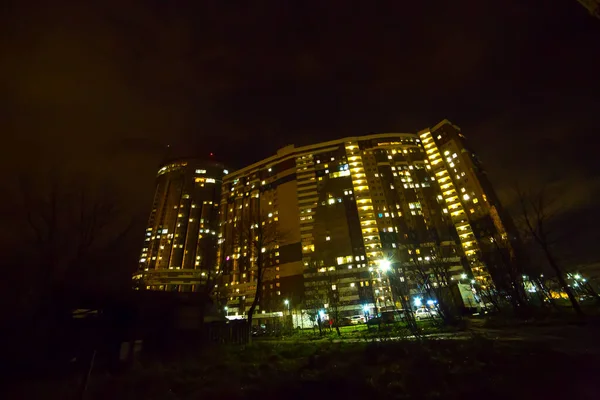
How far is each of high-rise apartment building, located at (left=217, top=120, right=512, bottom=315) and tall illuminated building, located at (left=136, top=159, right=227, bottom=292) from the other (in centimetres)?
1475

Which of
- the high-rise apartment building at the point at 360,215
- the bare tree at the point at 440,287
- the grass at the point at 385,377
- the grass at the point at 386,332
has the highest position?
the high-rise apartment building at the point at 360,215

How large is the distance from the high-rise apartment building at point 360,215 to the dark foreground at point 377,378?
85.7 m

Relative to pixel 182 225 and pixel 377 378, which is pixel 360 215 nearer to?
pixel 182 225

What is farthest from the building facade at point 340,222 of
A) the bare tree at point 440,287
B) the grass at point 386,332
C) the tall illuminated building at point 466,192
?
the bare tree at point 440,287

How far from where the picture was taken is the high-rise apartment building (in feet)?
344

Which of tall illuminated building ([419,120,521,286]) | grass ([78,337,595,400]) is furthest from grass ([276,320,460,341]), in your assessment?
tall illuminated building ([419,120,521,286])

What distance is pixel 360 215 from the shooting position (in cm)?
11856

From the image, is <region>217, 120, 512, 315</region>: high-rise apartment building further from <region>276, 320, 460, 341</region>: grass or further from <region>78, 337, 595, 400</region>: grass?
<region>78, 337, 595, 400</region>: grass

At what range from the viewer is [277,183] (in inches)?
5561

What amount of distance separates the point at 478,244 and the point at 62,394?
12966cm

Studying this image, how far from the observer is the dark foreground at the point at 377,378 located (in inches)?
317

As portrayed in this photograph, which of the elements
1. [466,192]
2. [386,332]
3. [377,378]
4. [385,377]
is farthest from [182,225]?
[385,377]

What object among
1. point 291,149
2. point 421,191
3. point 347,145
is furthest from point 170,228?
point 421,191

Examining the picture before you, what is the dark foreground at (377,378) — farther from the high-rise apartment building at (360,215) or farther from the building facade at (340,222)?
A: the high-rise apartment building at (360,215)
